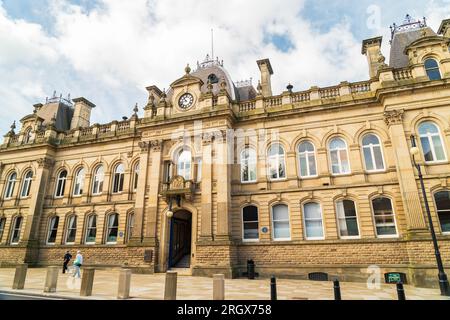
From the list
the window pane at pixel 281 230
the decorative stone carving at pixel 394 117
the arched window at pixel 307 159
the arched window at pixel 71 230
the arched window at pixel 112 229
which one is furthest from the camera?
the arched window at pixel 71 230

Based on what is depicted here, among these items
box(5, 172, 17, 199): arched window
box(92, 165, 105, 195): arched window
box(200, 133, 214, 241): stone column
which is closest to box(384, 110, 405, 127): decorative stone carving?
box(200, 133, 214, 241): stone column

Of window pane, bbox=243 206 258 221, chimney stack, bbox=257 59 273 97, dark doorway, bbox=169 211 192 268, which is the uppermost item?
chimney stack, bbox=257 59 273 97

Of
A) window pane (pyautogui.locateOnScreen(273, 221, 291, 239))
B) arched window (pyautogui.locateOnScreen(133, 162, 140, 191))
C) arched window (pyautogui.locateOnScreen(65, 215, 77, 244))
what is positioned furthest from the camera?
arched window (pyautogui.locateOnScreen(65, 215, 77, 244))

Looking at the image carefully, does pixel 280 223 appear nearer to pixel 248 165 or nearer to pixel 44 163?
pixel 248 165

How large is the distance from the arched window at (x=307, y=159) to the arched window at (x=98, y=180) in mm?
17545

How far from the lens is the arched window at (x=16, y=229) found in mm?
26453

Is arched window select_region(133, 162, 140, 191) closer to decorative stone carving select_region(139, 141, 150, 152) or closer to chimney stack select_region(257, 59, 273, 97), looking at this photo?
decorative stone carving select_region(139, 141, 150, 152)

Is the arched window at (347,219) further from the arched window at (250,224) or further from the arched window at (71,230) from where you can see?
the arched window at (71,230)

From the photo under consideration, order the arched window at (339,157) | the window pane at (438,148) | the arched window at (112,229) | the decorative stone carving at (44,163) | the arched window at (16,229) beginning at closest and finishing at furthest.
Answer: the window pane at (438,148), the arched window at (339,157), the arched window at (112,229), the arched window at (16,229), the decorative stone carving at (44,163)

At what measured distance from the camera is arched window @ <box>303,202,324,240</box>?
18469mm

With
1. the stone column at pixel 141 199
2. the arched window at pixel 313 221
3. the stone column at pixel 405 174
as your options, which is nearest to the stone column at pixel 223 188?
the arched window at pixel 313 221

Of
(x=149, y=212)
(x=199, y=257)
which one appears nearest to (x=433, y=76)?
(x=199, y=257)

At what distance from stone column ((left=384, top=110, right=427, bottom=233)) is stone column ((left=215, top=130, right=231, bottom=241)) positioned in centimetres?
1074

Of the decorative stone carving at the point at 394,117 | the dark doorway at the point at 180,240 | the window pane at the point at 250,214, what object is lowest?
the dark doorway at the point at 180,240
